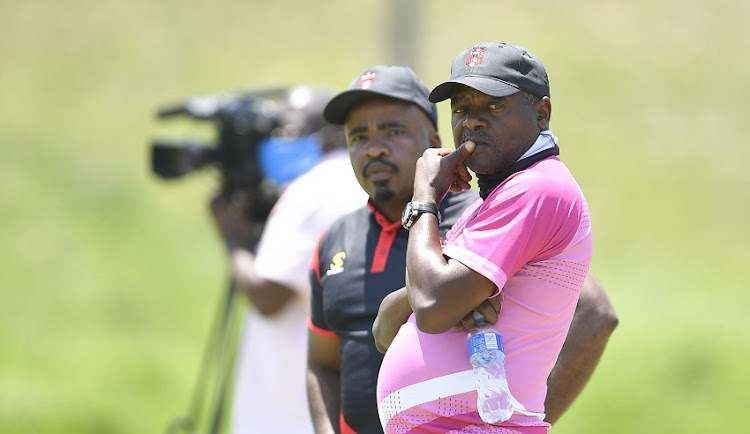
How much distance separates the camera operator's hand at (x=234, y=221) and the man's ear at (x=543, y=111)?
7.66ft

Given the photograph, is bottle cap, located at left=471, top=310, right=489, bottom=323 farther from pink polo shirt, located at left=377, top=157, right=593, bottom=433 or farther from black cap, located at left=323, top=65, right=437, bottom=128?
black cap, located at left=323, top=65, right=437, bottom=128

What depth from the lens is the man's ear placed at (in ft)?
7.75

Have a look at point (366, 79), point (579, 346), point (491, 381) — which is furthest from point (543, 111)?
point (579, 346)

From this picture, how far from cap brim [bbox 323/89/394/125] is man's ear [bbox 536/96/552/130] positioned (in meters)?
0.62

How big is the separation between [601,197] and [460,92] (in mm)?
9119

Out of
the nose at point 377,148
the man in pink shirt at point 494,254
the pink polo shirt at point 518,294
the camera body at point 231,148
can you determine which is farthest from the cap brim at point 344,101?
the camera body at point 231,148

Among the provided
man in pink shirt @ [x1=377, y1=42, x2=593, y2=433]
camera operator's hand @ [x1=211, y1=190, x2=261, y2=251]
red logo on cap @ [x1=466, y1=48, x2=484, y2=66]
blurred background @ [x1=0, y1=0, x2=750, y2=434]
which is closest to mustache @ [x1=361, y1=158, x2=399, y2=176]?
man in pink shirt @ [x1=377, y1=42, x2=593, y2=433]

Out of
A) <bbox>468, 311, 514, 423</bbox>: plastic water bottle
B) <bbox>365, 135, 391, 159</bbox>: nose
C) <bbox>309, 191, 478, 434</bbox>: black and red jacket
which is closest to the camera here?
<bbox>468, 311, 514, 423</bbox>: plastic water bottle

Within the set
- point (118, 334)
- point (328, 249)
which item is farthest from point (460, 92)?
point (118, 334)

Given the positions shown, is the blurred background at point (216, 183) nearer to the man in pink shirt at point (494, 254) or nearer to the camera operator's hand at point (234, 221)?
the camera operator's hand at point (234, 221)

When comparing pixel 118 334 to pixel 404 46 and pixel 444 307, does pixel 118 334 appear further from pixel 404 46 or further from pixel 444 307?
pixel 444 307

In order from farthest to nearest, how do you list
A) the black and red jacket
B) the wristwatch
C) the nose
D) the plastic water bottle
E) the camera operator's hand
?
1. the camera operator's hand
2. the nose
3. the black and red jacket
4. the wristwatch
5. the plastic water bottle

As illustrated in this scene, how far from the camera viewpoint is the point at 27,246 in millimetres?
10258

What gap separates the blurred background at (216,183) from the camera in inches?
297
